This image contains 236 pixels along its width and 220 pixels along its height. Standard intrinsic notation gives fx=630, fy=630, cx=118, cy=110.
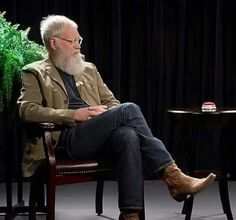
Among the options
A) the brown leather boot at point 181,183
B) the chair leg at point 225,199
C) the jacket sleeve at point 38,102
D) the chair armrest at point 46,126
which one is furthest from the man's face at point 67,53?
the chair leg at point 225,199

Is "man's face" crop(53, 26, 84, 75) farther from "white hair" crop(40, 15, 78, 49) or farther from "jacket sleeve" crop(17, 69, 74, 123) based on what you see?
"jacket sleeve" crop(17, 69, 74, 123)

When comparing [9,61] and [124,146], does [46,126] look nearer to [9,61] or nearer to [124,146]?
[124,146]

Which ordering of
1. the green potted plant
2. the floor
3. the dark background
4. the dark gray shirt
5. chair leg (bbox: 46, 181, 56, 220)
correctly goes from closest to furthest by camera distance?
chair leg (bbox: 46, 181, 56, 220)
the green potted plant
the dark gray shirt
the floor
the dark background

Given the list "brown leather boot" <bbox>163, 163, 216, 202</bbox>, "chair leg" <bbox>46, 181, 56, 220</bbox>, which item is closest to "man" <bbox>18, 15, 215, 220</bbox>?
"brown leather boot" <bbox>163, 163, 216, 202</bbox>

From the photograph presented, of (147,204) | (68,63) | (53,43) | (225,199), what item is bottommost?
(147,204)

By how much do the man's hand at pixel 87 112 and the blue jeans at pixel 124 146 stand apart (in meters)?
0.04

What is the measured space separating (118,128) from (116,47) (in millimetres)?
2131

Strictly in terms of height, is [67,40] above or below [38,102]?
above

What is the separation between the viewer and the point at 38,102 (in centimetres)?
347

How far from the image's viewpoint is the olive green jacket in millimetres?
3389

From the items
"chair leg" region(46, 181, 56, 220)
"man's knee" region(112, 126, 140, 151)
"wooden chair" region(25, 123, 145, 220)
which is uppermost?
"man's knee" region(112, 126, 140, 151)

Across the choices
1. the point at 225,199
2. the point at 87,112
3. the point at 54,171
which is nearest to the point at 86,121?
the point at 87,112

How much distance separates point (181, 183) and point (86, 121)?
608 millimetres

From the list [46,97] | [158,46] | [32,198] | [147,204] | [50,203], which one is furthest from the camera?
[158,46]
